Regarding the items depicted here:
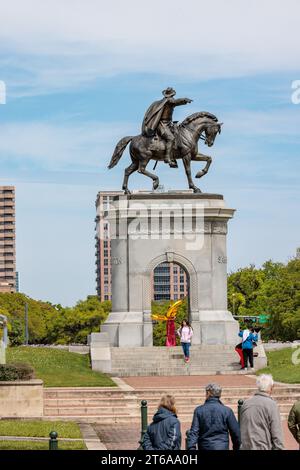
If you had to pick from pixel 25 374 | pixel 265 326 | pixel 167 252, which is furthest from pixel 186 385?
pixel 265 326

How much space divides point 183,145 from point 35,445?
90.8 ft

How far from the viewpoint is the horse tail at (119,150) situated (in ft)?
171

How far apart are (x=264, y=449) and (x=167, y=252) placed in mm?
33385

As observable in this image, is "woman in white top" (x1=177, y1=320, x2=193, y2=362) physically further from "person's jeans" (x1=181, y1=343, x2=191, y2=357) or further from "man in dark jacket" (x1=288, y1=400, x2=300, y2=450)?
"man in dark jacket" (x1=288, y1=400, x2=300, y2=450)

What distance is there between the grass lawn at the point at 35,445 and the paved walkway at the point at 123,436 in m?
0.69

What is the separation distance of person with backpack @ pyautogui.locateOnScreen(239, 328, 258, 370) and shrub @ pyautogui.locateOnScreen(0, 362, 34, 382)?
13.5 meters

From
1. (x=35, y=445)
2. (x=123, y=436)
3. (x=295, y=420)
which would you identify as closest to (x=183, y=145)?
(x=123, y=436)

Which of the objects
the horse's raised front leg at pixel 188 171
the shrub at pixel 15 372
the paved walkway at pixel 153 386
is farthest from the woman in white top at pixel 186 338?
the shrub at pixel 15 372

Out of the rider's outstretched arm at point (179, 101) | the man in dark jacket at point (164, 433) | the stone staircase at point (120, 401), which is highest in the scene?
the rider's outstretched arm at point (179, 101)

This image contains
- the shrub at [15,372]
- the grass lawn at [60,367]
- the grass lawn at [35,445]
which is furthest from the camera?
the grass lawn at [60,367]

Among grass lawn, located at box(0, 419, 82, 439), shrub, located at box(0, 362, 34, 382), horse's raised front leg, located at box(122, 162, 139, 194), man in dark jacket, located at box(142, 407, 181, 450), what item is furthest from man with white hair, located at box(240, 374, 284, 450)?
horse's raised front leg, located at box(122, 162, 139, 194)

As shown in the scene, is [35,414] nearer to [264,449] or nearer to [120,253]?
[264,449]

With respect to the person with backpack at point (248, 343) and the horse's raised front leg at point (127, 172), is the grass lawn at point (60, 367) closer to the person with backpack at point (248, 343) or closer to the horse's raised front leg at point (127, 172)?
the person with backpack at point (248, 343)

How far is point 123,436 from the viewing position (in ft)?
91.2
